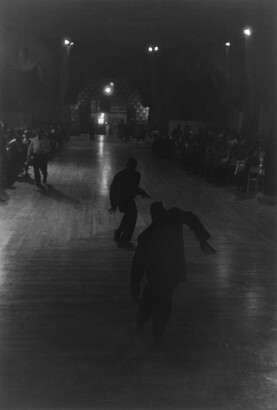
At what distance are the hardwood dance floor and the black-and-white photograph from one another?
2cm

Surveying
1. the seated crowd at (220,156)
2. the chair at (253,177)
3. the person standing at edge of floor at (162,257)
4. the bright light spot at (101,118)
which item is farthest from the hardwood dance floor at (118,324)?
the bright light spot at (101,118)

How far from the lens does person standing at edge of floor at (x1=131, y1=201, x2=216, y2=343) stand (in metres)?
5.25

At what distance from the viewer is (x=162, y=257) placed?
206 inches

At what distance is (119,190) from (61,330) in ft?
11.9

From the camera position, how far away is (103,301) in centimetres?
653

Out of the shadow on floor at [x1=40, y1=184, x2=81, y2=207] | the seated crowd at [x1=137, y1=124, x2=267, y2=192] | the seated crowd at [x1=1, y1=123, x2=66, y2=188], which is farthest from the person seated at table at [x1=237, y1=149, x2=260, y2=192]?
the seated crowd at [x1=1, y1=123, x2=66, y2=188]

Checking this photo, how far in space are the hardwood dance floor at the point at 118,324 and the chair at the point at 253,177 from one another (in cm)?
353

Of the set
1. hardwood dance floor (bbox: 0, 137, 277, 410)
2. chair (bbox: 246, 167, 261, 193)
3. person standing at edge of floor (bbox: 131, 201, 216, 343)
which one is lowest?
hardwood dance floor (bbox: 0, 137, 277, 410)

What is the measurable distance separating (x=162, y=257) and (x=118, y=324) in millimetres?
1035

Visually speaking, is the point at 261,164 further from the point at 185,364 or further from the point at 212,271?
the point at 185,364

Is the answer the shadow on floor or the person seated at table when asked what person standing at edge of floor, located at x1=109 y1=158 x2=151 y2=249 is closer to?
the shadow on floor

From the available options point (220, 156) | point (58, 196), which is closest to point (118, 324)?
point (58, 196)

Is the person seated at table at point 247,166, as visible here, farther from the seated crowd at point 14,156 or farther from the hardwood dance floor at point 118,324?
the seated crowd at point 14,156

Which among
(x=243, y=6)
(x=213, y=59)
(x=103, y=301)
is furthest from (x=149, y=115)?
(x=103, y=301)
